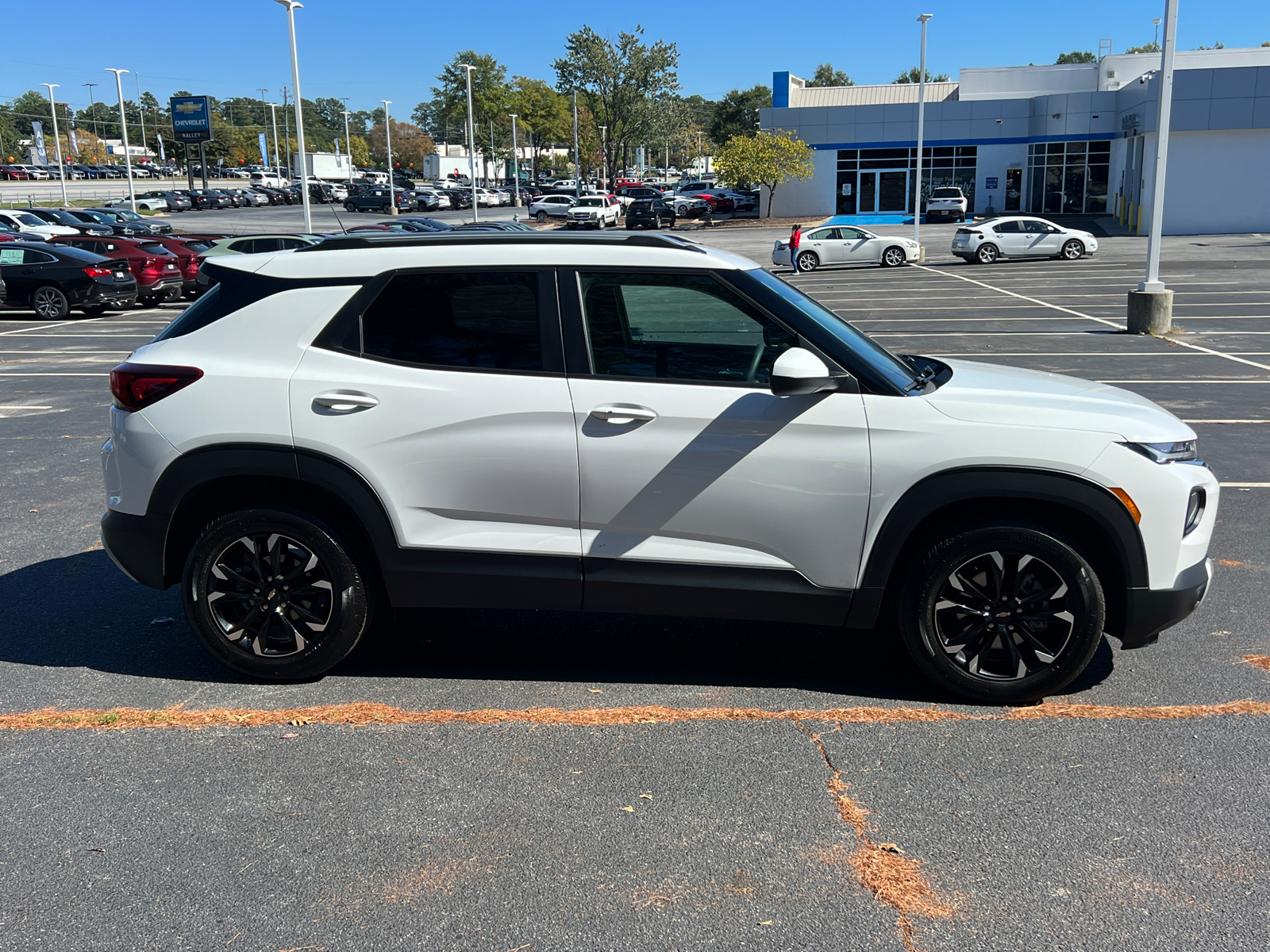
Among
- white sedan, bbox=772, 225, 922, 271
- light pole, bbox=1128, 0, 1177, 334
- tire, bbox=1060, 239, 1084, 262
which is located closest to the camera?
light pole, bbox=1128, 0, 1177, 334

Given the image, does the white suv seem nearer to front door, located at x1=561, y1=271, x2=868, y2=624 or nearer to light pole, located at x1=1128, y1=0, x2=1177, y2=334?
front door, located at x1=561, y1=271, x2=868, y2=624

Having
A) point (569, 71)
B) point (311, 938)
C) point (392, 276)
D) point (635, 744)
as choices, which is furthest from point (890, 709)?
point (569, 71)

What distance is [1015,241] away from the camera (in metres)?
36.1

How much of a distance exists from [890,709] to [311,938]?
7.83 ft

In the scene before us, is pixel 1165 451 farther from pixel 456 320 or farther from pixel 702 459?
pixel 456 320

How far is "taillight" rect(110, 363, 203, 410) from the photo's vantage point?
4.49 meters

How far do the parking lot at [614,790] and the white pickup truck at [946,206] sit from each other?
5493cm

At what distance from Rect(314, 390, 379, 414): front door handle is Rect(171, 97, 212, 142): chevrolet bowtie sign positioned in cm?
A: 7145

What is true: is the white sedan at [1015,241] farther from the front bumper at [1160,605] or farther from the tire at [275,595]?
the tire at [275,595]

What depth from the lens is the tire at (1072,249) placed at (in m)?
35.4

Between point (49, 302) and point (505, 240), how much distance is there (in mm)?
22746

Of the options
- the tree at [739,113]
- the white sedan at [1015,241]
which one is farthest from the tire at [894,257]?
the tree at [739,113]

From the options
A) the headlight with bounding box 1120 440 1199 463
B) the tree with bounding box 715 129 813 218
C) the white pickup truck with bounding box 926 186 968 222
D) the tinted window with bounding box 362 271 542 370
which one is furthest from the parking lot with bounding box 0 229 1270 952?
the white pickup truck with bounding box 926 186 968 222

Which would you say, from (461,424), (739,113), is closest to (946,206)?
(461,424)
